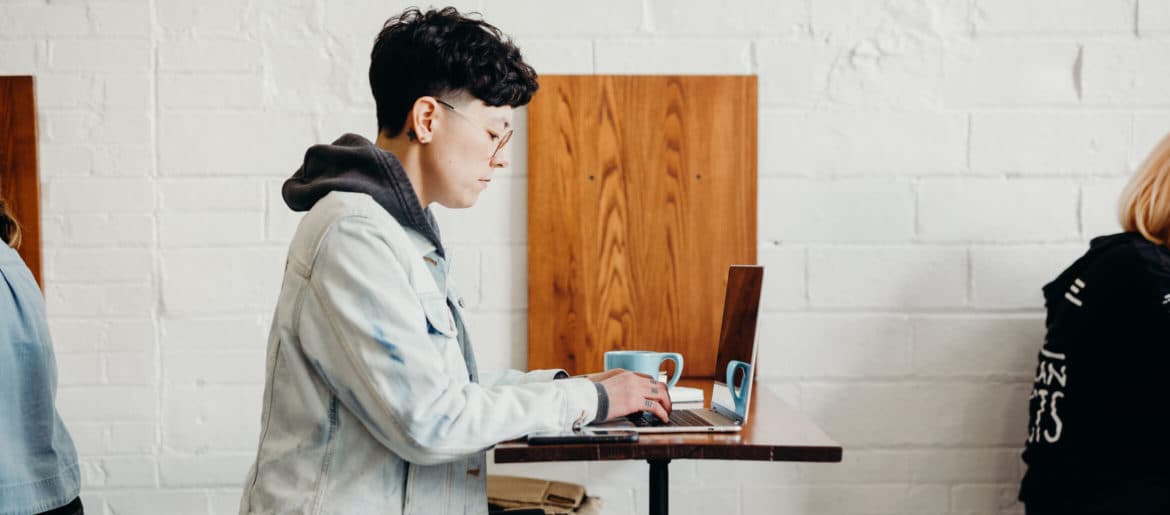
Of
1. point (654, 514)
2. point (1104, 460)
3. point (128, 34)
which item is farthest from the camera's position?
point (128, 34)

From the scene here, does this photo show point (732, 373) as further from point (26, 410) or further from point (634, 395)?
point (26, 410)

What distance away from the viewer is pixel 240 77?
200cm

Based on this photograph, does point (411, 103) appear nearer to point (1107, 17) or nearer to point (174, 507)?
point (174, 507)

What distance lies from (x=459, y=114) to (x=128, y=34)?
112 cm

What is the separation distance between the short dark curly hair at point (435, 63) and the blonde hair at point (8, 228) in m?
0.78

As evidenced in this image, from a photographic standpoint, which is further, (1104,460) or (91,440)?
(91,440)

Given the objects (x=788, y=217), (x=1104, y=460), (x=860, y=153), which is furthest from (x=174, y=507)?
(x=1104, y=460)

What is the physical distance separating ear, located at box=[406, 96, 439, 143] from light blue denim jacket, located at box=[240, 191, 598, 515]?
13cm

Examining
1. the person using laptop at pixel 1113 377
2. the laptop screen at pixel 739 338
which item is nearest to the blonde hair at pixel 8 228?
the laptop screen at pixel 739 338

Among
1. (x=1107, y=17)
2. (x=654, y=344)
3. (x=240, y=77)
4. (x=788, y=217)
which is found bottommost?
(x=654, y=344)

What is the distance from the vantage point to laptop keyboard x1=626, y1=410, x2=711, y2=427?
132cm

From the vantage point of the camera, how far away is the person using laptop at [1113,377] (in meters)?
1.68

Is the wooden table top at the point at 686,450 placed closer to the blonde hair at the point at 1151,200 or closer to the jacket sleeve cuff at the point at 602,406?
the jacket sleeve cuff at the point at 602,406

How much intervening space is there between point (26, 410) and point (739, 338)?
114 centimetres
